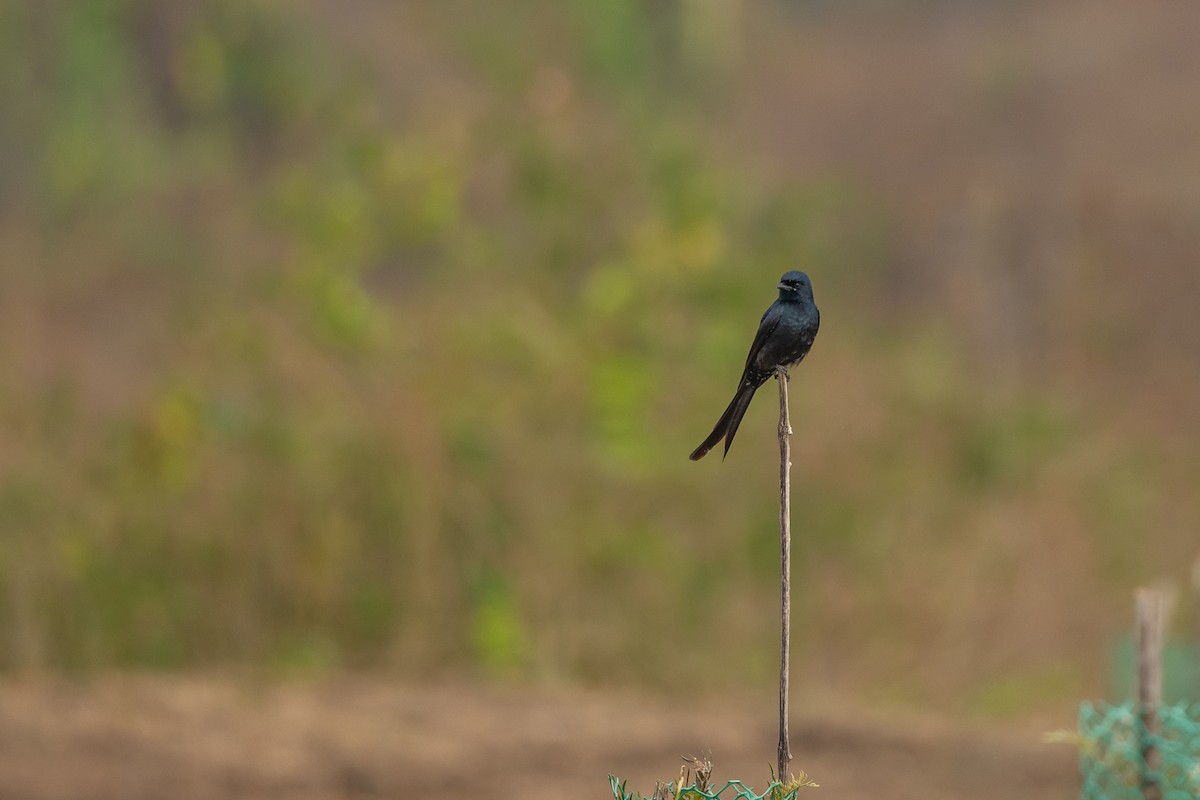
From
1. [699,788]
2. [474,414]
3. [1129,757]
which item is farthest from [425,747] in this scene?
[699,788]

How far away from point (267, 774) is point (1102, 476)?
21.3ft

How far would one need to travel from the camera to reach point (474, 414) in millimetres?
6992

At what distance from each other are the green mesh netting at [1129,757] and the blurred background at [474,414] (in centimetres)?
462

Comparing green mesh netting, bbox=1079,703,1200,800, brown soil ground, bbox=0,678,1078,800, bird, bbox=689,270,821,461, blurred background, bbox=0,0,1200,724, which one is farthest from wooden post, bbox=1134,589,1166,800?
blurred background, bbox=0,0,1200,724

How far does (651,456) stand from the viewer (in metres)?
7.33

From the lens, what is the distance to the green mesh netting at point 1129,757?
257 cm

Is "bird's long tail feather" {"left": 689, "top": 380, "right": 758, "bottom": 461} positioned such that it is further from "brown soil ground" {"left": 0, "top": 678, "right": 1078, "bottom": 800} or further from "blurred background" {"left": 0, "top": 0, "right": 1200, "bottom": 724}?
"blurred background" {"left": 0, "top": 0, "right": 1200, "bottom": 724}

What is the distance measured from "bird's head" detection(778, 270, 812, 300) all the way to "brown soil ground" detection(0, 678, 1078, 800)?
3.92 m

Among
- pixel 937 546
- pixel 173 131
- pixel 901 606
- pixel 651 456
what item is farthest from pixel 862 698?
pixel 173 131

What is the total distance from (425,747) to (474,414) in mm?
1936

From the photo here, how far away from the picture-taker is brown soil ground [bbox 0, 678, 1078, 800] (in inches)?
206

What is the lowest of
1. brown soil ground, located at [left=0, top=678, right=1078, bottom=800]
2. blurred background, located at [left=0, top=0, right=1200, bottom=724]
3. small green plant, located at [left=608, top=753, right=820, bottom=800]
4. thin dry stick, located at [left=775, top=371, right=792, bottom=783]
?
small green plant, located at [left=608, top=753, right=820, bottom=800]

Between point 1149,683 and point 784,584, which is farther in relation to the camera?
point 1149,683

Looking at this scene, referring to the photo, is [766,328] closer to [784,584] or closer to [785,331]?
[785,331]
